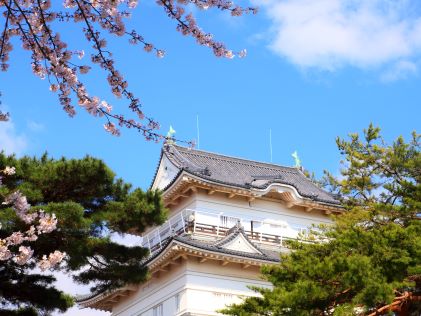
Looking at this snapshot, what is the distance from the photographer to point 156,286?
22672 mm

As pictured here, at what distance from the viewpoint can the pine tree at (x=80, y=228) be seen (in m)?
12.6

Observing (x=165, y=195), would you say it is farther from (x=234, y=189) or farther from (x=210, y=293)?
(x=210, y=293)

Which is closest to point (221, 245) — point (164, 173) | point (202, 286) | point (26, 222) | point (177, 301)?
point (202, 286)

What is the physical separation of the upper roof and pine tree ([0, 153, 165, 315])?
9244 mm

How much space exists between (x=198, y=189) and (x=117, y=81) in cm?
1833

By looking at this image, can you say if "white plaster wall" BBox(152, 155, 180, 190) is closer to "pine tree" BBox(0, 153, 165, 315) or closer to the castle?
the castle

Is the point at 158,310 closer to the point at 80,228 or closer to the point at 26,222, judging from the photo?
the point at 80,228

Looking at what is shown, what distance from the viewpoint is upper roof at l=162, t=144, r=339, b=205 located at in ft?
78.5

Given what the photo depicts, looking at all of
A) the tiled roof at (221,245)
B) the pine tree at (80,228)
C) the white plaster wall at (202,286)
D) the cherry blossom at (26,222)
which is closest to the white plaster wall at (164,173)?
the tiled roof at (221,245)

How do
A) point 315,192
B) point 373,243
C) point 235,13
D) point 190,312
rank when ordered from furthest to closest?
point 315,192 < point 190,312 < point 373,243 < point 235,13

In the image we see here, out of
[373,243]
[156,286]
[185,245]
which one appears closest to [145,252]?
[373,243]

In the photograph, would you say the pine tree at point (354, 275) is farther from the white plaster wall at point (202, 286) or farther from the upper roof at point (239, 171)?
the upper roof at point (239, 171)

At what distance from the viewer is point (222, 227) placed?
75.5 feet

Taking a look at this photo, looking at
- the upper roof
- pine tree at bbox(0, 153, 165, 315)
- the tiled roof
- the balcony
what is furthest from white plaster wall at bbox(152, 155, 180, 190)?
pine tree at bbox(0, 153, 165, 315)
